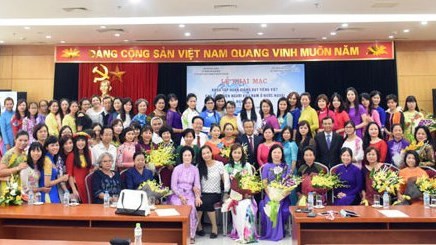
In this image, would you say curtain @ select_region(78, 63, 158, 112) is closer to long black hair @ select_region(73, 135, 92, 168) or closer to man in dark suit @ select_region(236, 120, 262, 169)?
man in dark suit @ select_region(236, 120, 262, 169)

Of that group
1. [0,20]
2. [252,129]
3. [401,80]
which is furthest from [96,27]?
[401,80]

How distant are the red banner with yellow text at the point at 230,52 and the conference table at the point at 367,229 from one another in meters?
5.93

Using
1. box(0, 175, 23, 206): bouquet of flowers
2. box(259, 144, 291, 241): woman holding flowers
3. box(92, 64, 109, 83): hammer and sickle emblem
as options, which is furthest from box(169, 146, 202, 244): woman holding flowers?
box(92, 64, 109, 83): hammer and sickle emblem

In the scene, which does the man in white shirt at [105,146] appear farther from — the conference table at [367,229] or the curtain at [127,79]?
the curtain at [127,79]

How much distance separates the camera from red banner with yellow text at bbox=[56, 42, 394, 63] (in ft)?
28.7

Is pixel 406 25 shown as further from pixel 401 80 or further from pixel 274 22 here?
pixel 274 22

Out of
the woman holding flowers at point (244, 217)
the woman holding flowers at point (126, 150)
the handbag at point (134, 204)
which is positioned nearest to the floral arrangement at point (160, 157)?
the woman holding flowers at point (126, 150)

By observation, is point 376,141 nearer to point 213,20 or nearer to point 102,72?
point 213,20

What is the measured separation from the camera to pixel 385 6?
6.38m

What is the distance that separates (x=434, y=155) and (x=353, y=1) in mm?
2710

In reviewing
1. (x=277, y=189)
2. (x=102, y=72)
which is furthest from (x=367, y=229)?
(x=102, y=72)

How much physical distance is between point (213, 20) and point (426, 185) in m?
4.79

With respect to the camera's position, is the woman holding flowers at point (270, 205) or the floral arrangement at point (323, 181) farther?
the woman holding flowers at point (270, 205)

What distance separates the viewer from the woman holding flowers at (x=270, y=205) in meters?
4.54
